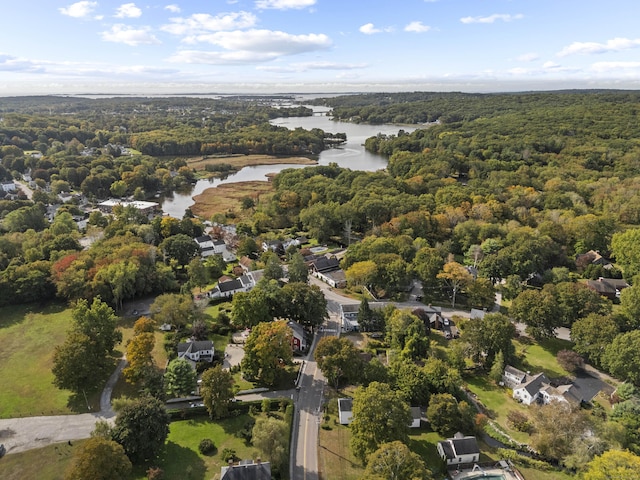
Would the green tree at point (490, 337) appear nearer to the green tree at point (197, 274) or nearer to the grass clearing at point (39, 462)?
the green tree at point (197, 274)

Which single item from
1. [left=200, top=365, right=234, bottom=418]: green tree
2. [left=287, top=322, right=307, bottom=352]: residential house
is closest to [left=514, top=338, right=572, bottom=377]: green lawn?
[left=287, top=322, right=307, bottom=352]: residential house

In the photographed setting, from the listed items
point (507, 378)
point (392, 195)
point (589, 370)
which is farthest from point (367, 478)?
point (392, 195)

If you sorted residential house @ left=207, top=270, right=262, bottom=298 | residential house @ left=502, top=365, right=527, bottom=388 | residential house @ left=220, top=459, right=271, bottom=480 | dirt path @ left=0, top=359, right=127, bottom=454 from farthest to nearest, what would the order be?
1. residential house @ left=207, top=270, right=262, bottom=298
2. residential house @ left=502, top=365, right=527, bottom=388
3. dirt path @ left=0, top=359, right=127, bottom=454
4. residential house @ left=220, top=459, right=271, bottom=480

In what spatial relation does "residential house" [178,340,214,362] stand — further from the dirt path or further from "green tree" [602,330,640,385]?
"green tree" [602,330,640,385]

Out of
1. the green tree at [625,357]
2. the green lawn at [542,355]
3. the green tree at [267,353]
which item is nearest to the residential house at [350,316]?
the green tree at [267,353]

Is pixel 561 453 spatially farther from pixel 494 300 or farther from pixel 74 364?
pixel 74 364

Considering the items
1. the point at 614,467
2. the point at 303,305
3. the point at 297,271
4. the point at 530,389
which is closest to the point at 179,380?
the point at 303,305

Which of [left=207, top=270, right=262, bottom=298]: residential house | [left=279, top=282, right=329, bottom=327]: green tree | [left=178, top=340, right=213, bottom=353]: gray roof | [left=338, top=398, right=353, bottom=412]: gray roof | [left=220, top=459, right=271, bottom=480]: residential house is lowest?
[left=338, top=398, right=353, bottom=412]: gray roof
